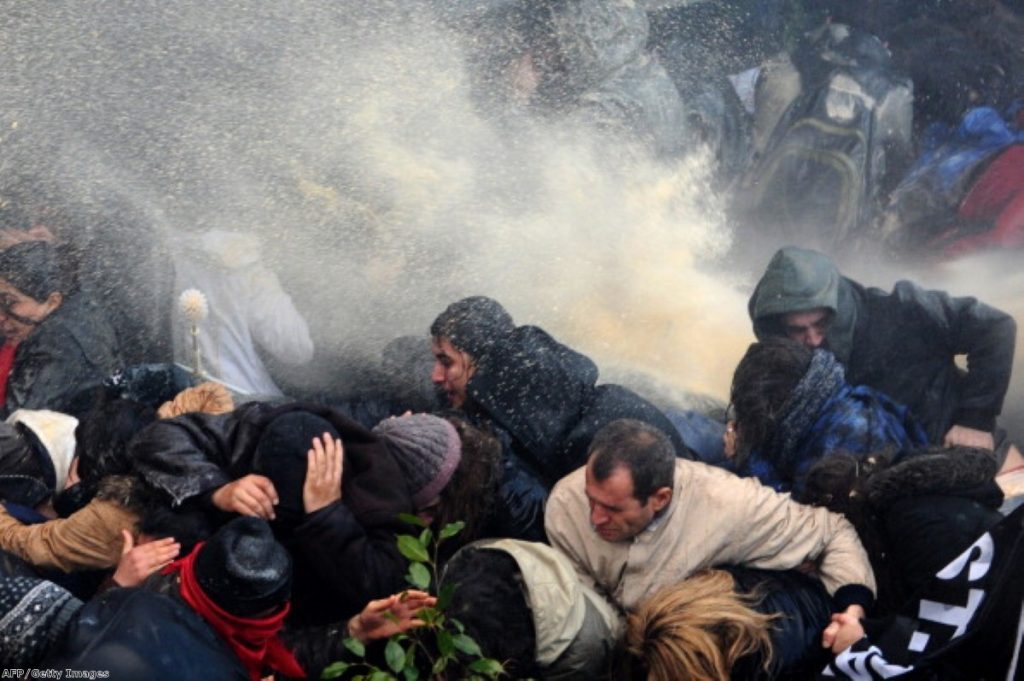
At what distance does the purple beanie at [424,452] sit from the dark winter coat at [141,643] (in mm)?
955

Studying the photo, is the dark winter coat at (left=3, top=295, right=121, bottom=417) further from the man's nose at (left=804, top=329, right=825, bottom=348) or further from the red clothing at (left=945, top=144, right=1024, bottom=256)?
the red clothing at (left=945, top=144, right=1024, bottom=256)

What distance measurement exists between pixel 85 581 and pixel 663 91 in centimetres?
481

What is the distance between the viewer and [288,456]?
9.55 ft

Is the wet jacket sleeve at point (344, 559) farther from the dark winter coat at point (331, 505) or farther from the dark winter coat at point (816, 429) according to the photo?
the dark winter coat at point (816, 429)

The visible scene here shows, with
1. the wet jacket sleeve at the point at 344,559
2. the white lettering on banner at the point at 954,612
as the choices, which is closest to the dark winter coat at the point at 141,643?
the wet jacket sleeve at the point at 344,559

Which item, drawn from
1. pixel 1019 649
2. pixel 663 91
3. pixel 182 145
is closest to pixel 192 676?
pixel 1019 649

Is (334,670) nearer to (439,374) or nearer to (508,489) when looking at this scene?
(508,489)

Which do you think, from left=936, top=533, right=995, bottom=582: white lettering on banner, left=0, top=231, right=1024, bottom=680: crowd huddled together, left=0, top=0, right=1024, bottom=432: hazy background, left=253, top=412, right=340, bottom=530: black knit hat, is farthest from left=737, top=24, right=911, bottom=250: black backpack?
left=253, top=412, right=340, bottom=530: black knit hat

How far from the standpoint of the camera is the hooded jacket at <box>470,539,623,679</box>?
8.79 ft

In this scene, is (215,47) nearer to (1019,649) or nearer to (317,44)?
(317,44)

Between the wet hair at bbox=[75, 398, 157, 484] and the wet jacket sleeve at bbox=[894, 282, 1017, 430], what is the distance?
10.9 ft

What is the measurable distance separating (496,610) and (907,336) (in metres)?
2.87

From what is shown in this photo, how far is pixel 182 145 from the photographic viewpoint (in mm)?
5855

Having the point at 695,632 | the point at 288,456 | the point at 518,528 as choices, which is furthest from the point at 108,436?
the point at 695,632
